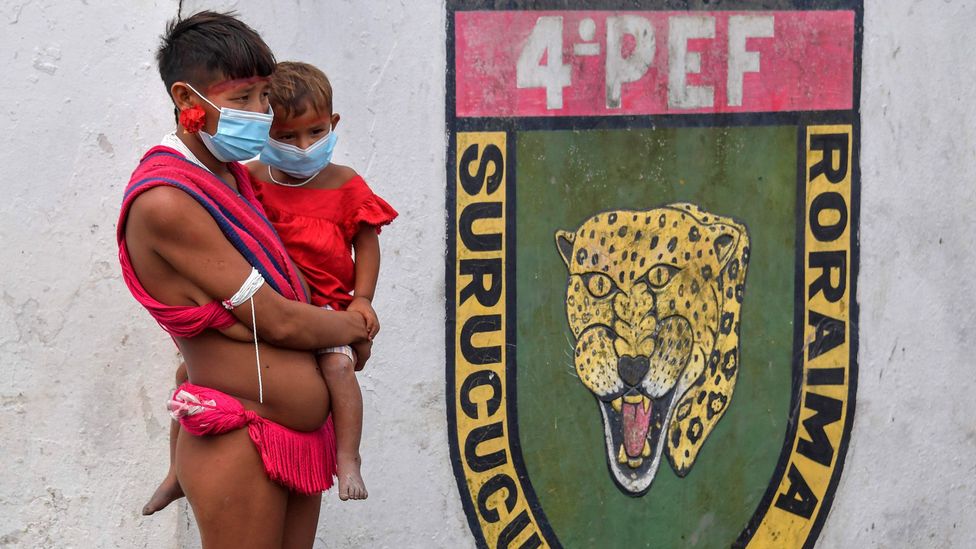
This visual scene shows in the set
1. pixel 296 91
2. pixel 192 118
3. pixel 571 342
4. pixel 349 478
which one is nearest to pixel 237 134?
pixel 192 118

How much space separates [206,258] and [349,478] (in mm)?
552

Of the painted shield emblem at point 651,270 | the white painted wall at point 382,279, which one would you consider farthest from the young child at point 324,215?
the painted shield emblem at point 651,270

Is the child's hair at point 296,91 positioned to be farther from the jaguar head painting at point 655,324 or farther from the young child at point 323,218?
the jaguar head painting at point 655,324

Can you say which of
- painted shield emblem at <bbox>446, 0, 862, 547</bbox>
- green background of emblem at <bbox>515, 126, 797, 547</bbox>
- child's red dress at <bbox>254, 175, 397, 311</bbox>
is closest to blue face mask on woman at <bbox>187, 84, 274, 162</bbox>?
child's red dress at <bbox>254, 175, 397, 311</bbox>

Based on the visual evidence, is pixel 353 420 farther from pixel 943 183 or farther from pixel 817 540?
pixel 943 183

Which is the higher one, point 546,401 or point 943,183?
point 943,183

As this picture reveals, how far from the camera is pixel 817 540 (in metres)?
4.57

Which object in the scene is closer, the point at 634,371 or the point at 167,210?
the point at 167,210

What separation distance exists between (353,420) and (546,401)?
1427 mm

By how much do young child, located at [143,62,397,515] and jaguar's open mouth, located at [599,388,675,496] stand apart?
1.49 m

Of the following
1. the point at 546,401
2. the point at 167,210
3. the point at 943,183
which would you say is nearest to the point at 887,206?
the point at 943,183

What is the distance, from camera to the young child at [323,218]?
2.90 m

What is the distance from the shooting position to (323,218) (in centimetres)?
303

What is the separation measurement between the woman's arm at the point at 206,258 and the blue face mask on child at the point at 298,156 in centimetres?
33
